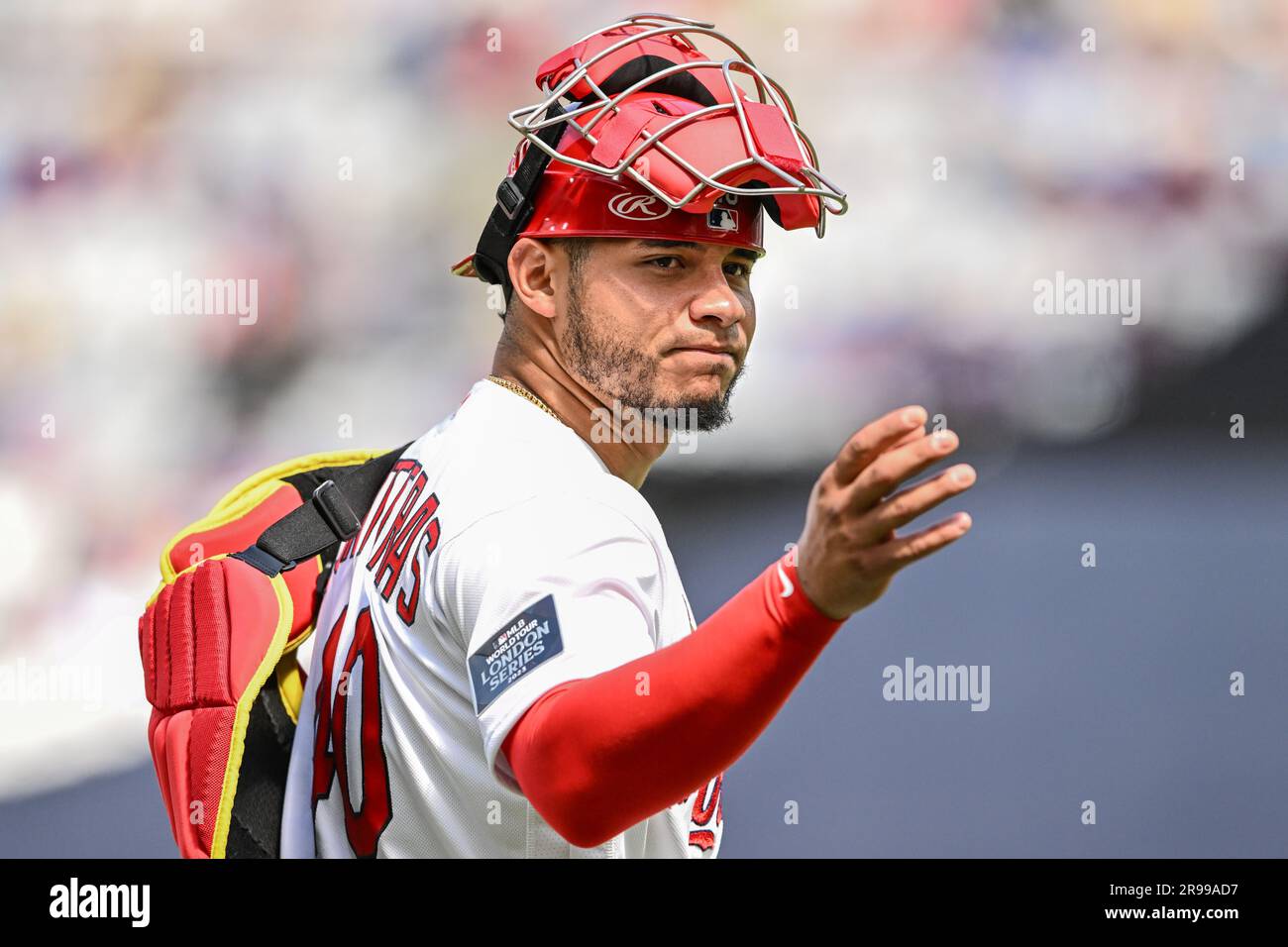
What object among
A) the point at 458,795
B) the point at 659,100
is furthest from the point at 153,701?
the point at 659,100

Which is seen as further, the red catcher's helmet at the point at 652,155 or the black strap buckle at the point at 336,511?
the black strap buckle at the point at 336,511

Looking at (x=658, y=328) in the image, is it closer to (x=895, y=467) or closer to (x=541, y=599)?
(x=541, y=599)

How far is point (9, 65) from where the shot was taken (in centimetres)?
304

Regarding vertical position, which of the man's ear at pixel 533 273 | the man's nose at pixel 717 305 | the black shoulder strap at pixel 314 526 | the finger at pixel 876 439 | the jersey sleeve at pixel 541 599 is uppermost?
the man's ear at pixel 533 273

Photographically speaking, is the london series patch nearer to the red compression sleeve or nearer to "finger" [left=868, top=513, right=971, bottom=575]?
the red compression sleeve

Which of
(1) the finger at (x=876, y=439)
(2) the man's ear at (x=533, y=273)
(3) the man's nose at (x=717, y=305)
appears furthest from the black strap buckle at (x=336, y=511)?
(1) the finger at (x=876, y=439)

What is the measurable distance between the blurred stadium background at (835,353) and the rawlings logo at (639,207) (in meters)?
1.46

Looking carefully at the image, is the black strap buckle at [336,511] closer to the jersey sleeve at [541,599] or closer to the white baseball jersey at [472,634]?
the white baseball jersey at [472,634]

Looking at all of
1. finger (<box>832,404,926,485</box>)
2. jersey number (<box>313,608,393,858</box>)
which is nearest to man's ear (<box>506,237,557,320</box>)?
jersey number (<box>313,608,393,858</box>)

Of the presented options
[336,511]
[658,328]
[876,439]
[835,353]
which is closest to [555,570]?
[876,439]

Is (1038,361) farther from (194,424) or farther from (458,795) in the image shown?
(458,795)

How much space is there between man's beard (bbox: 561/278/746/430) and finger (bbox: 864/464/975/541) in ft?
1.78

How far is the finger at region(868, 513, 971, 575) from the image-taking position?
1.01 m

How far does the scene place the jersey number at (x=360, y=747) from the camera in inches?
55.6
